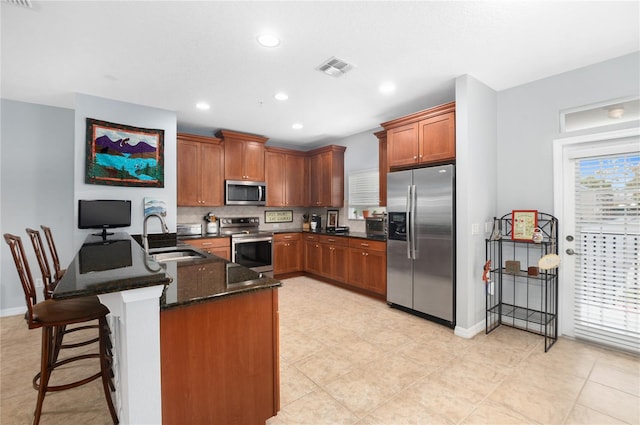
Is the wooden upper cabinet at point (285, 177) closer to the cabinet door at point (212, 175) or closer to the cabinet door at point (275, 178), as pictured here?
the cabinet door at point (275, 178)

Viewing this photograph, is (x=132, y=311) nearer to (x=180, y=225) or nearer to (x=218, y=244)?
(x=218, y=244)

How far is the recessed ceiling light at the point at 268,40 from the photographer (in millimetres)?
2351

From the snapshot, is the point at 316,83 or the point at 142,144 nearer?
the point at 316,83

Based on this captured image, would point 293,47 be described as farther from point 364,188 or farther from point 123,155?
point 364,188

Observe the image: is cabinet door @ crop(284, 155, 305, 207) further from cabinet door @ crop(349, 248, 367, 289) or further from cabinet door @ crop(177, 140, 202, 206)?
cabinet door @ crop(349, 248, 367, 289)

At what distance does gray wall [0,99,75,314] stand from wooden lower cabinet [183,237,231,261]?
1652 millimetres

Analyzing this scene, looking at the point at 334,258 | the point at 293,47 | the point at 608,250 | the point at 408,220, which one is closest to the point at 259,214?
the point at 334,258

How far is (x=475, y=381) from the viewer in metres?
2.32

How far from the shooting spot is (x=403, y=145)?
12.7ft

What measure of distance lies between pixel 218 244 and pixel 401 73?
3568 millimetres

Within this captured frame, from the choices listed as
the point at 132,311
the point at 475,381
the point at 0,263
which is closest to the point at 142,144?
the point at 0,263

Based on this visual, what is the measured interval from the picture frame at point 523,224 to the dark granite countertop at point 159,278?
2759 mm

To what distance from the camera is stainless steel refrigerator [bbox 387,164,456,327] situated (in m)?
3.33

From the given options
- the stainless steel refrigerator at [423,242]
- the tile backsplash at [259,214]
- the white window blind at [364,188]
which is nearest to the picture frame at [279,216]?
the tile backsplash at [259,214]
